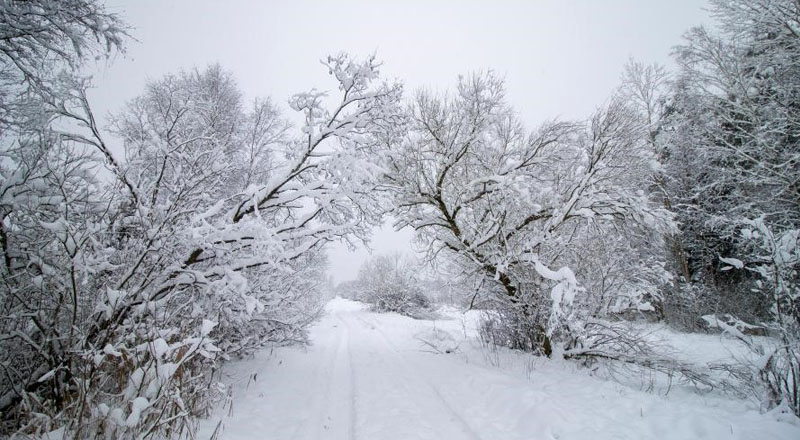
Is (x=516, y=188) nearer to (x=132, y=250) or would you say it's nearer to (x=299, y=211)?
(x=299, y=211)

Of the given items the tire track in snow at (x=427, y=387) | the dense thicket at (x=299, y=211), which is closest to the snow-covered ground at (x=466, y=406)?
the tire track in snow at (x=427, y=387)

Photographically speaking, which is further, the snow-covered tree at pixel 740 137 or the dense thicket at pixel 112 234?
the snow-covered tree at pixel 740 137

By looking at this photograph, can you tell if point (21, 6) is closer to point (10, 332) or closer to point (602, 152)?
point (10, 332)

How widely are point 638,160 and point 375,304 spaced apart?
20.5m

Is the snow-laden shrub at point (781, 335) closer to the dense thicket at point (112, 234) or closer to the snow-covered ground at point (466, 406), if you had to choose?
the snow-covered ground at point (466, 406)

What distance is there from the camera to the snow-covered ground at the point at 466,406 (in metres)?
3.63

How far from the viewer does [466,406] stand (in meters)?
4.58

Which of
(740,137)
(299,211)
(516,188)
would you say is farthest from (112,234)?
(740,137)

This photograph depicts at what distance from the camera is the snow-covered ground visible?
11.9 ft

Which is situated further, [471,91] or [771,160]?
[771,160]

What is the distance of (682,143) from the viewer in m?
11.5

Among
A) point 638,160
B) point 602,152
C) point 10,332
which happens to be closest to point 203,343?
point 10,332

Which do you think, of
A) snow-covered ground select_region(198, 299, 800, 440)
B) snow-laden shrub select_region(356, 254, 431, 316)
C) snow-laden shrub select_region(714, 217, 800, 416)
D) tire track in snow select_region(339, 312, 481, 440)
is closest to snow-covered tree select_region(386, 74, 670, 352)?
snow-covered ground select_region(198, 299, 800, 440)

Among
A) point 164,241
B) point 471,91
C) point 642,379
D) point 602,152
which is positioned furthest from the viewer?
point 471,91
